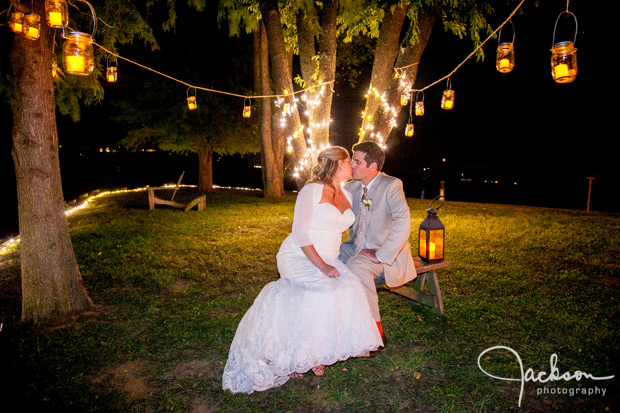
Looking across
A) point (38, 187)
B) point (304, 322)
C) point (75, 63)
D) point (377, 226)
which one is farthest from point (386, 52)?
point (38, 187)

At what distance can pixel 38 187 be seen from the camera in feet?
14.0

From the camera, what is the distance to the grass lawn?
330cm

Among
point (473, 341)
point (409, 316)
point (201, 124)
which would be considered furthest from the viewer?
point (201, 124)

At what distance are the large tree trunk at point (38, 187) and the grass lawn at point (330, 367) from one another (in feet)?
1.30

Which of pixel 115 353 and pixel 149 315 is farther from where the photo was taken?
pixel 149 315

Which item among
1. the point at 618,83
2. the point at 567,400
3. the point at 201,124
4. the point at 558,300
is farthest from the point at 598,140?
the point at 567,400

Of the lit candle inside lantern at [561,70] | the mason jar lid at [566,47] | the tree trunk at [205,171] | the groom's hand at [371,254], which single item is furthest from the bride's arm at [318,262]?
the tree trunk at [205,171]

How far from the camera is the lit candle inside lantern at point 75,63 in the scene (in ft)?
12.4

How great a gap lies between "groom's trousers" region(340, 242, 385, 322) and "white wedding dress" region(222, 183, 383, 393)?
38 cm

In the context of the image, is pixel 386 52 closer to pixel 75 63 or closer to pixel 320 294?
pixel 75 63

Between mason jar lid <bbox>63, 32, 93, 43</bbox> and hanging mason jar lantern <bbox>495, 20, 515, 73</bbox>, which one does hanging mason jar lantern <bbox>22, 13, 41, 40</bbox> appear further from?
hanging mason jar lantern <bbox>495, 20, 515, 73</bbox>

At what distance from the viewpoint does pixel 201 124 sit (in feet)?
57.2

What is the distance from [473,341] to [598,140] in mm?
44220

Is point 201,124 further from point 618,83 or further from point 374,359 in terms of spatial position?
point 618,83
